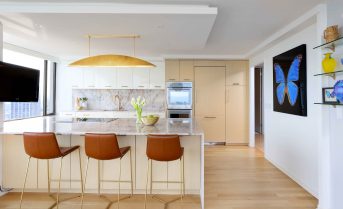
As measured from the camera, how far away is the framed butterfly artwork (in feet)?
10.9

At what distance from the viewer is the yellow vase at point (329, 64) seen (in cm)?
240

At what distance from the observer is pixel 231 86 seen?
6.09m

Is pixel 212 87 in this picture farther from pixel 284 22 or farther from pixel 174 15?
pixel 174 15

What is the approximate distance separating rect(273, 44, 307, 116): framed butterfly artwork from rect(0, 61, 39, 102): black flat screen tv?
13.4 ft

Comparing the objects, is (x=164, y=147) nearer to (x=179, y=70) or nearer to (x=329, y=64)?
(x=329, y=64)

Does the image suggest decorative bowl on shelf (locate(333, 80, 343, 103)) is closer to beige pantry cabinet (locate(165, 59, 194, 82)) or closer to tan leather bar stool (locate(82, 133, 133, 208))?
tan leather bar stool (locate(82, 133, 133, 208))


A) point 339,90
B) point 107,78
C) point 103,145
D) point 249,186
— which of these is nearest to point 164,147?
point 103,145

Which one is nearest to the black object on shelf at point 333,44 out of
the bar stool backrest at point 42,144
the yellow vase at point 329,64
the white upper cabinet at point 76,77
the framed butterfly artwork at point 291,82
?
the yellow vase at point 329,64

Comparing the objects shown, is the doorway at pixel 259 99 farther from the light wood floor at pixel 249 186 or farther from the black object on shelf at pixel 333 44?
the black object on shelf at pixel 333 44

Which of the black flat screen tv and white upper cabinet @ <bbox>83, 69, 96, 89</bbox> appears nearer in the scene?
the black flat screen tv

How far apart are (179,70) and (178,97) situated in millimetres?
745

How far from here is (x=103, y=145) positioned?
2.55 m

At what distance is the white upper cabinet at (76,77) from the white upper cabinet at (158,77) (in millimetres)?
Answer: 1918

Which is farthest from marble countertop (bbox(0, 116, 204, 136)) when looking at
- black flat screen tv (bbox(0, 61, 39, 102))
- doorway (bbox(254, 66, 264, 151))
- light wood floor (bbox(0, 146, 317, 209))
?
doorway (bbox(254, 66, 264, 151))
